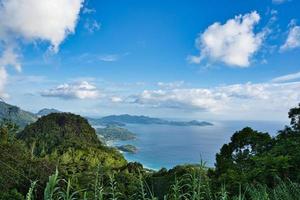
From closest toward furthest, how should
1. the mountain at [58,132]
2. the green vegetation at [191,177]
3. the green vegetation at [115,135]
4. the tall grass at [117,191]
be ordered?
the tall grass at [117,191]
the green vegetation at [191,177]
the mountain at [58,132]
the green vegetation at [115,135]

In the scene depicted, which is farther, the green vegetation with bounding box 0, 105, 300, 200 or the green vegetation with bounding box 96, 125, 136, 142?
the green vegetation with bounding box 96, 125, 136, 142

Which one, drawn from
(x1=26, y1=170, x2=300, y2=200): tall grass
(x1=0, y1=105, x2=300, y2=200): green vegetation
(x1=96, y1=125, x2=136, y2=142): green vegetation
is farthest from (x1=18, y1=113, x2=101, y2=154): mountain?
(x1=96, y1=125, x2=136, y2=142): green vegetation

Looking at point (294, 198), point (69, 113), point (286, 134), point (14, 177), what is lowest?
point (14, 177)

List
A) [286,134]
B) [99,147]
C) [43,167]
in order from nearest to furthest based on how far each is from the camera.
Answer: [286,134] → [43,167] → [99,147]

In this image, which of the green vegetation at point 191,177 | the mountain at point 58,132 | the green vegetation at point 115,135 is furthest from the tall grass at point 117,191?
the green vegetation at point 115,135

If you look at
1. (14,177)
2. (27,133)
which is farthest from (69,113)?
(14,177)

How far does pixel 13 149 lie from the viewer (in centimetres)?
2764

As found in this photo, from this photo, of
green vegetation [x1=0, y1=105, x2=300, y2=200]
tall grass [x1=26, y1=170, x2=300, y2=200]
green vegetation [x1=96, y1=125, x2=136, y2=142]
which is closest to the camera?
tall grass [x1=26, y1=170, x2=300, y2=200]

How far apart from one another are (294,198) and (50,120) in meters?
80.2

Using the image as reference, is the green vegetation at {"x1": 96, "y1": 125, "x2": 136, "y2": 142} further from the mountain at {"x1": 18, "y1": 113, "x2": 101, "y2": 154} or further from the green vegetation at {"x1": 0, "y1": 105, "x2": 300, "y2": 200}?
the green vegetation at {"x1": 0, "y1": 105, "x2": 300, "y2": 200}

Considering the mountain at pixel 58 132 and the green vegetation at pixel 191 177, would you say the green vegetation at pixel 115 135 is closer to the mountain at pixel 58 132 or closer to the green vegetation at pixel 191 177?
the mountain at pixel 58 132

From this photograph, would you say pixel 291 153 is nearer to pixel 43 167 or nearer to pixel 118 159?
pixel 43 167

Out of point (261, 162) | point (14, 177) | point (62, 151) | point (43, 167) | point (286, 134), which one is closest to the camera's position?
point (261, 162)

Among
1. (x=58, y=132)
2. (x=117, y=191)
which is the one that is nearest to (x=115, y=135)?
(x=58, y=132)
